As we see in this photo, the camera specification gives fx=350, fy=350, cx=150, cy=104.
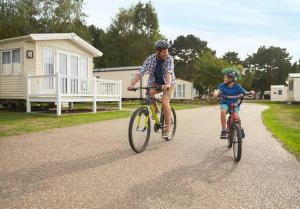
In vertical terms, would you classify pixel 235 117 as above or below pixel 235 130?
above

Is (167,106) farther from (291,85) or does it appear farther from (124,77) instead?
(291,85)

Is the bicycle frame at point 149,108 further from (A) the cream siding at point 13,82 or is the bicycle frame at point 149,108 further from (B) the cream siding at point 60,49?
(B) the cream siding at point 60,49

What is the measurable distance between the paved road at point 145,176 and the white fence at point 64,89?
700 centimetres

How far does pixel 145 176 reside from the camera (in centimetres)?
405

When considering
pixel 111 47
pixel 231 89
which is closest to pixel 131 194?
pixel 231 89

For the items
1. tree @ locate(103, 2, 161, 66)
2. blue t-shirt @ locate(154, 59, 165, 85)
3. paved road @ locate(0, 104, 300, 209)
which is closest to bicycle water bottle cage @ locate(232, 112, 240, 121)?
paved road @ locate(0, 104, 300, 209)

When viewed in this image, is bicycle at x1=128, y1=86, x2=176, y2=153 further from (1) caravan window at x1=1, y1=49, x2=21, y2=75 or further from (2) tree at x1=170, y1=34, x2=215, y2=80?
(2) tree at x1=170, y1=34, x2=215, y2=80

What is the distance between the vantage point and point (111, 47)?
53.6 metres

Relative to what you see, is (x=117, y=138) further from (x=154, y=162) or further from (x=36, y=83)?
(x=36, y=83)

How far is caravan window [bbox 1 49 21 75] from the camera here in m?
16.4

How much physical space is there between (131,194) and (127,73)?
31.8m

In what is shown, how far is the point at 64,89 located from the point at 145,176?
35.2 ft

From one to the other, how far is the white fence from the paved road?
700 centimetres

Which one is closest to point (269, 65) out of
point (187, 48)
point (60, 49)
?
point (187, 48)
